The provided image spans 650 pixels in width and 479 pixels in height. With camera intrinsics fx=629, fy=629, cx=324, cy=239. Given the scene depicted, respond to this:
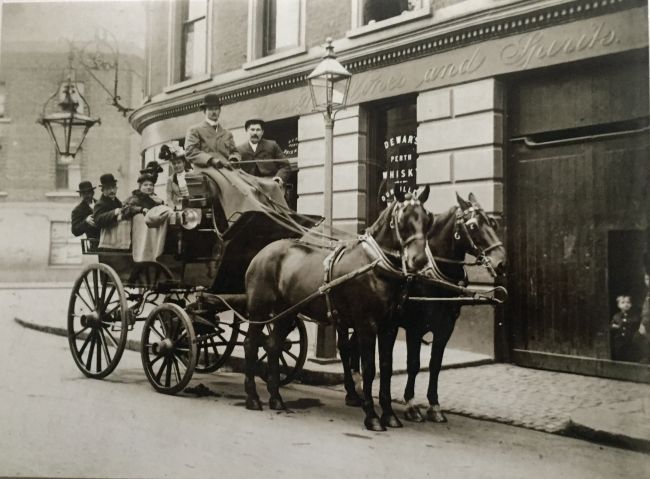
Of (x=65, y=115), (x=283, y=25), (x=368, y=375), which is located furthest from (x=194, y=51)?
(x=368, y=375)

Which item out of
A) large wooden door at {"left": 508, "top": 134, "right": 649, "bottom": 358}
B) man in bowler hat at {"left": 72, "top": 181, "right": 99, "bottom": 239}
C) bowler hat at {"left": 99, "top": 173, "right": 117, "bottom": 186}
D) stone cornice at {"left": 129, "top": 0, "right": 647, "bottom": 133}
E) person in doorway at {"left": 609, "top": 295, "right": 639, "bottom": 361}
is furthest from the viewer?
stone cornice at {"left": 129, "top": 0, "right": 647, "bottom": 133}

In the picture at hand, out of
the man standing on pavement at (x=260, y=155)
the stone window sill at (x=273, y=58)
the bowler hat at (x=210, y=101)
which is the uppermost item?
the stone window sill at (x=273, y=58)

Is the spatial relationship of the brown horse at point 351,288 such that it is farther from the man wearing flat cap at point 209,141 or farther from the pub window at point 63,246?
the pub window at point 63,246

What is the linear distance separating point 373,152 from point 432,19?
1.94 m

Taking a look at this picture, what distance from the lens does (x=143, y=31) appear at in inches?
214

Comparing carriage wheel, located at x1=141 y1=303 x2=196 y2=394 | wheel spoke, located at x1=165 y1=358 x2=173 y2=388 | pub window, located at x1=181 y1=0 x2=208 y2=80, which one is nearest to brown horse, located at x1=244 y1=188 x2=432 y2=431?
carriage wheel, located at x1=141 y1=303 x2=196 y2=394

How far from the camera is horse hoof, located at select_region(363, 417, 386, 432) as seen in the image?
5.05 meters

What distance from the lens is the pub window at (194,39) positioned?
7363 millimetres

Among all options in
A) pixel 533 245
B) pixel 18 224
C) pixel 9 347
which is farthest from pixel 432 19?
pixel 9 347

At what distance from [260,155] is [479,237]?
281 cm

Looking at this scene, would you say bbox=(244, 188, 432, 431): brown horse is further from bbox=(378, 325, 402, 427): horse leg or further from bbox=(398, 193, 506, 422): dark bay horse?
bbox=(398, 193, 506, 422): dark bay horse

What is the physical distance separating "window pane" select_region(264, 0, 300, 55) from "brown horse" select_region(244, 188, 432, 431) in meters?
2.83

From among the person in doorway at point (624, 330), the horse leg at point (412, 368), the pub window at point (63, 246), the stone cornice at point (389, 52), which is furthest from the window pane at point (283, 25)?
the person in doorway at point (624, 330)

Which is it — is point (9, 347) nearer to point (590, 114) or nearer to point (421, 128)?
point (421, 128)
